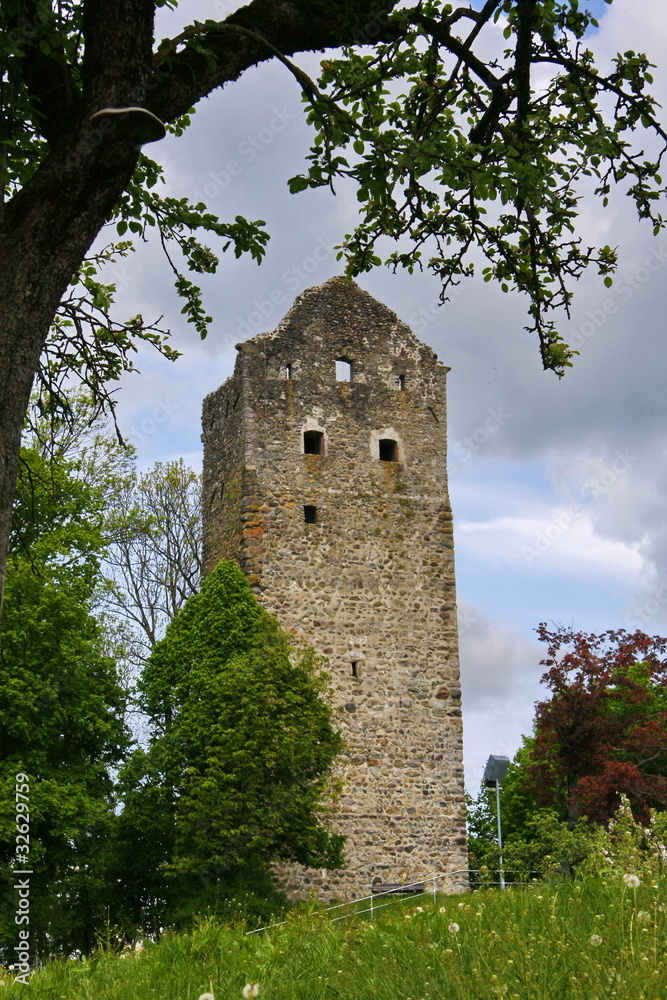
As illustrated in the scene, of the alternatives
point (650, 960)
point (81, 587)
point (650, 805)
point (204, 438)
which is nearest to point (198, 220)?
point (650, 960)

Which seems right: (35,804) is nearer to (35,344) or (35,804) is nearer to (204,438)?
(204,438)

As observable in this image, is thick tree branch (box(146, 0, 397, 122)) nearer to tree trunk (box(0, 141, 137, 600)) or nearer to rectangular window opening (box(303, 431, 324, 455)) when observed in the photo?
tree trunk (box(0, 141, 137, 600))

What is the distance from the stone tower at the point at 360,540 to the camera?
76.2 ft

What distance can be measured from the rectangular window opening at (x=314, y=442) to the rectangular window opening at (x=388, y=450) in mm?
1442

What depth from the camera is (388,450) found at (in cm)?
2533

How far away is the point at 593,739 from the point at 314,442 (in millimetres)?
11527

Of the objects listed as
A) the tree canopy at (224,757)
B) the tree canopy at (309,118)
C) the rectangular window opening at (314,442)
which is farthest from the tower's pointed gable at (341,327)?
the tree canopy at (309,118)

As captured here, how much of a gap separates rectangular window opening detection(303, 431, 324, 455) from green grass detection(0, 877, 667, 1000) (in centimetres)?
1645

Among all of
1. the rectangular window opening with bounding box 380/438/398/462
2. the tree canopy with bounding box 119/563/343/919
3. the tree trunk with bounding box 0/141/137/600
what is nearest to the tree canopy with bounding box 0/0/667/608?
the tree trunk with bounding box 0/141/137/600

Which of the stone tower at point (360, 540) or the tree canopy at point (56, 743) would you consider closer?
the tree canopy at point (56, 743)

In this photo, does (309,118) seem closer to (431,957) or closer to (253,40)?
(253,40)

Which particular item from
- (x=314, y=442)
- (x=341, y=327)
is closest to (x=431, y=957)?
(x=314, y=442)

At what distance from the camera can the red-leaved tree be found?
1134 inches

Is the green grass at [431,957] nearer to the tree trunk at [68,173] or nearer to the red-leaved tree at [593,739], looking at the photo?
the tree trunk at [68,173]
